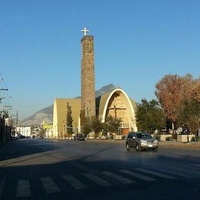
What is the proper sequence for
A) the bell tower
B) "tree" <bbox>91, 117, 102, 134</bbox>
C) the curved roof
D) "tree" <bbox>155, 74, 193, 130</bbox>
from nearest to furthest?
"tree" <bbox>155, 74, 193, 130</bbox>
"tree" <bbox>91, 117, 102, 134</bbox>
the bell tower
the curved roof

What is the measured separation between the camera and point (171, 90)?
255ft

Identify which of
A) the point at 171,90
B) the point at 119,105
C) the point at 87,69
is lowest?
the point at 171,90

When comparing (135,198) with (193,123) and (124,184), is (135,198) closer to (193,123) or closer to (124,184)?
(124,184)

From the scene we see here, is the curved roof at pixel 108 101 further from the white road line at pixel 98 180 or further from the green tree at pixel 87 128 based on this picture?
the white road line at pixel 98 180

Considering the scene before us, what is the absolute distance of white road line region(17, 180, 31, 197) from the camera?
1317cm

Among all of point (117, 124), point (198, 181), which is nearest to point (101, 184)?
point (198, 181)

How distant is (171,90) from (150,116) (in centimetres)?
730

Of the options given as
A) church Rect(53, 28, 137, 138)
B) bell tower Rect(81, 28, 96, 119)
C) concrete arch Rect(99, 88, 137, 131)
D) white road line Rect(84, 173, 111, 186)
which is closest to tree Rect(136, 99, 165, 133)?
church Rect(53, 28, 137, 138)

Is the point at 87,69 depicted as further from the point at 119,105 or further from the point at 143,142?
the point at 143,142

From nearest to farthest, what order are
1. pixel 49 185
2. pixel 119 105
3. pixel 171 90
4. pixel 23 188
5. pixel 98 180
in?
pixel 23 188, pixel 49 185, pixel 98 180, pixel 171 90, pixel 119 105

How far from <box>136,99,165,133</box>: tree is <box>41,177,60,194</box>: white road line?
186 ft

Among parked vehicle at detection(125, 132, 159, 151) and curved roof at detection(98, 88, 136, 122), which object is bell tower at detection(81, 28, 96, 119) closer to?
curved roof at detection(98, 88, 136, 122)

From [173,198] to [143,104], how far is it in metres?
66.4

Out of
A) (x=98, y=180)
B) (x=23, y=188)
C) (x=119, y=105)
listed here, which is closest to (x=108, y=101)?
(x=119, y=105)
